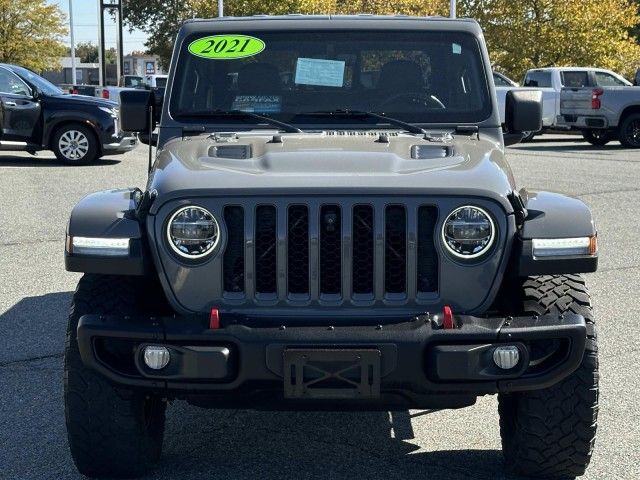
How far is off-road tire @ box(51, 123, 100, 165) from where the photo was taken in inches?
723

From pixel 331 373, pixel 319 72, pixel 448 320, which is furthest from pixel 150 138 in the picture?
pixel 448 320

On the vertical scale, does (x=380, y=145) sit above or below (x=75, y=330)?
above

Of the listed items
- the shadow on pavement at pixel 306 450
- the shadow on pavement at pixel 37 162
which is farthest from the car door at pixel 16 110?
the shadow on pavement at pixel 306 450

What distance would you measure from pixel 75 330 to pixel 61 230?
7.19 metres

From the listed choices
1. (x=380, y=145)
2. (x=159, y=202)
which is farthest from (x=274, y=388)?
(x=380, y=145)

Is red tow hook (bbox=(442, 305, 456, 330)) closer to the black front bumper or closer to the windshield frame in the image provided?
the black front bumper

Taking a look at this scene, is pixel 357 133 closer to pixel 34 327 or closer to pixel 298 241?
pixel 298 241

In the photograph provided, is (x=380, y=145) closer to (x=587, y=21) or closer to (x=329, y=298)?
(x=329, y=298)

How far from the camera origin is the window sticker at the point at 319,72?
17.6ft

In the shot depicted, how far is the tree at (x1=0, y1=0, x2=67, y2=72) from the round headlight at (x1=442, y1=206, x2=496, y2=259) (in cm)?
5909

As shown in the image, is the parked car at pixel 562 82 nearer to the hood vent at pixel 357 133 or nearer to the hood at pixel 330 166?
the hood vent at pixel 357 133

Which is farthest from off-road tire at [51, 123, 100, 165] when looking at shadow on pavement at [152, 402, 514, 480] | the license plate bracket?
the license plate bracket

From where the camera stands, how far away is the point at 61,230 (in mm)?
11086

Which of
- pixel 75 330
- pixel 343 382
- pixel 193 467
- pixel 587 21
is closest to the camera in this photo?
pixel 343 382
